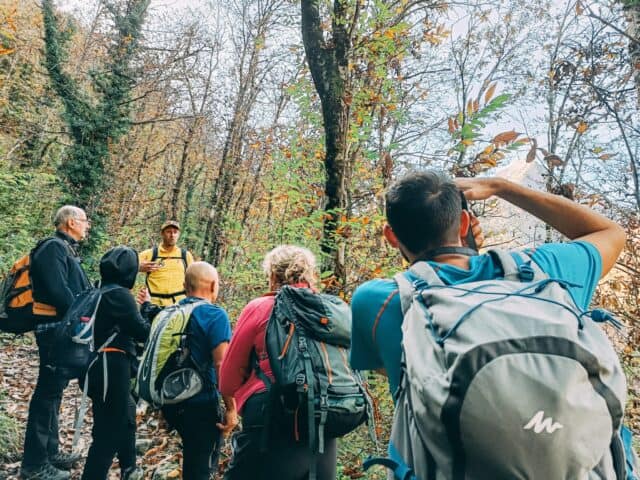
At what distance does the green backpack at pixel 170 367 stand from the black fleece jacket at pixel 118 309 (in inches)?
24.9

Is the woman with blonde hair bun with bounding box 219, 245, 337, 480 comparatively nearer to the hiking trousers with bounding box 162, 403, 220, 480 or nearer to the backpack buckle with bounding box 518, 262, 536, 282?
the hiking trousers with bounding box 162, 403, 220, 480

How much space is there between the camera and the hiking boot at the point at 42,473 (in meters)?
3.97

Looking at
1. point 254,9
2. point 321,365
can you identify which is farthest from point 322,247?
point 254,9

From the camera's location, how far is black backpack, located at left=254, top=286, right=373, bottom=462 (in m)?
2.47

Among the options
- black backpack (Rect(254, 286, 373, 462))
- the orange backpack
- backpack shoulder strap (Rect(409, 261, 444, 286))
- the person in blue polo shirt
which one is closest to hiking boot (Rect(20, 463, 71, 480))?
the orange backpack

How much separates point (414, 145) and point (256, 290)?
5.96 m

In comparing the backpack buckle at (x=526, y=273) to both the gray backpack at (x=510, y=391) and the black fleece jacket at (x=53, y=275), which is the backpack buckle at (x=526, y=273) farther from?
the black fleece jacket at (x=53, y=275)

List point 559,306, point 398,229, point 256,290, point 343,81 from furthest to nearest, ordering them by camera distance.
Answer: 1. point 256,290
2. point 343,81
3. point 398,229
4. point 559,306

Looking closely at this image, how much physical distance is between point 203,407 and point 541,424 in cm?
265

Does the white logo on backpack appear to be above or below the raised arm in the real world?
below

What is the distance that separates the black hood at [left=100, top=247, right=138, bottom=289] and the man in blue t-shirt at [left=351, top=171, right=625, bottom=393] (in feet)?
9.35

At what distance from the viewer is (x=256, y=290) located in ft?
19.7

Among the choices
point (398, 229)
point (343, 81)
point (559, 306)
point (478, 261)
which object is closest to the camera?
point (559, 306)

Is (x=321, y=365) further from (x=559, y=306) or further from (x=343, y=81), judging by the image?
(x=343, y=81)
